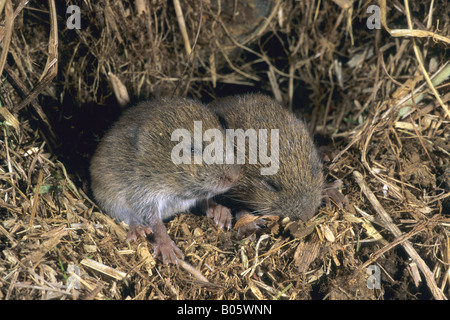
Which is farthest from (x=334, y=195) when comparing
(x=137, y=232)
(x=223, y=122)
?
(x=137, y=232)

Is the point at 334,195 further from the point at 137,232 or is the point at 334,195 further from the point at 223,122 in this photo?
the point at 137,232

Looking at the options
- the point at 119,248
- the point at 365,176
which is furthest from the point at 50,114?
the point at 365,176

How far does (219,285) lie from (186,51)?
292cm

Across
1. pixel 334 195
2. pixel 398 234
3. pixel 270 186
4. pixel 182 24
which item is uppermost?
pixel 182 24

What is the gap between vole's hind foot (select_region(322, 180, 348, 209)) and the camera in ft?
13.8

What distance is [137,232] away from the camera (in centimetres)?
425

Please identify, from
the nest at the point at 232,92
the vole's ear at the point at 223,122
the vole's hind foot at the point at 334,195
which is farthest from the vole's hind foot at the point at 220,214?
the vole's hind foot at the point at 334,195

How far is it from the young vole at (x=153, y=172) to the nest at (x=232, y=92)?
19 centimetres

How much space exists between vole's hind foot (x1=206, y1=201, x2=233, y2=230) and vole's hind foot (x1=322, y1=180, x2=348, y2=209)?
102cm

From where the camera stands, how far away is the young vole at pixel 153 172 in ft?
12.9

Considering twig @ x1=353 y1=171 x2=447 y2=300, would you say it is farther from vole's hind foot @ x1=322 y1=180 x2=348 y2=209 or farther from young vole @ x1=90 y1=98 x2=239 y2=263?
young vole @ x1=90 y1=98 x2=239 y2=263

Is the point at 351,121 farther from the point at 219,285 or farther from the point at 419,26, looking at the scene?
the point at 219,285

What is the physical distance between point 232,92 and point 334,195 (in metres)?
2.24

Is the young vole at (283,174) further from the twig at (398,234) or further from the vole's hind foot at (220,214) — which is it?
the twig at (398,234)
